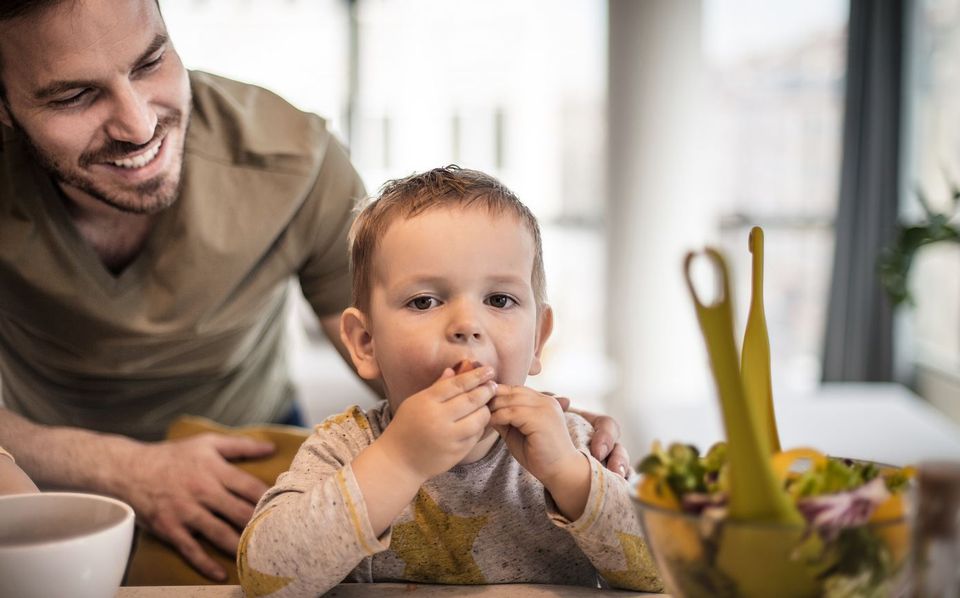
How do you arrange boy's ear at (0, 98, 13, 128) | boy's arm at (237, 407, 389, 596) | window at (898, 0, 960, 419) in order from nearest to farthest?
boy's arm at (237, 407, 389, 596) < boy's ear at (0, 98, 13, 128) < window at (898, 0, 960, 419)

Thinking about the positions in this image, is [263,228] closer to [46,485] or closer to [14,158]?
[14,158]

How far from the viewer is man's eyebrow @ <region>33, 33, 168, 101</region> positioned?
115 centimetres

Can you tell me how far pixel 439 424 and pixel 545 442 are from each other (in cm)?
11

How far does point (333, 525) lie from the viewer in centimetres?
82

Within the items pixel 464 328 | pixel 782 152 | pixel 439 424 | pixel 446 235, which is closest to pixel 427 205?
pixel 446 235

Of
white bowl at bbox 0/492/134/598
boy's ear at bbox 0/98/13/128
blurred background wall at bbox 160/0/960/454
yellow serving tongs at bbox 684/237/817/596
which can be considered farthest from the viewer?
blurred background wall at bbox 160/0/960/454

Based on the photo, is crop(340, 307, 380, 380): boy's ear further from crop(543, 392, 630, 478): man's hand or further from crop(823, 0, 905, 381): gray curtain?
crop(823, 0, 905, 381): gray curtain

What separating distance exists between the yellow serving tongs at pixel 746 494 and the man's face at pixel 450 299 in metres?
0.34

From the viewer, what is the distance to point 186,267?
1.40m

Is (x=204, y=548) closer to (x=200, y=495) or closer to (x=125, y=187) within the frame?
(x=200, y=495)

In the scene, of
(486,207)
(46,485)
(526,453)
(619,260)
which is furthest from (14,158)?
(619,260)

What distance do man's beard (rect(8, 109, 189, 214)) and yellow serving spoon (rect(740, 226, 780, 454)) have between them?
2.64 ft

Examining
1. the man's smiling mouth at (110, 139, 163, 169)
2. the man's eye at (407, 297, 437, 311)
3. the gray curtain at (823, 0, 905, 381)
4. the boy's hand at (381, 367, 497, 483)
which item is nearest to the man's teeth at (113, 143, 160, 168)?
the man's smiling mouth at (110, 139, 163, 169)

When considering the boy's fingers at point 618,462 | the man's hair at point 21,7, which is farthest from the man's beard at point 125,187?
the boy's fingers at point 618,462
